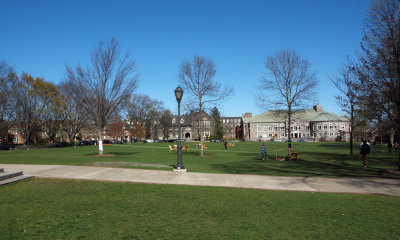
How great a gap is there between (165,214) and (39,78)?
1966 inches

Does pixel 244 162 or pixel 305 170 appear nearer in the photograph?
pixel 305 170

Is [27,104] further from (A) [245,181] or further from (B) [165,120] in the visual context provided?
(B) [165,120]

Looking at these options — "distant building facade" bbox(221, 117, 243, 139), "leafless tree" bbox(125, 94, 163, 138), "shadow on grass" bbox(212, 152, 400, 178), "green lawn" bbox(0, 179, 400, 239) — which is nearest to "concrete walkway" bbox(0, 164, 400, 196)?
"green lawn" bbox(0, 179, 400, 239)

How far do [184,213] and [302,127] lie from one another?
114132 mm

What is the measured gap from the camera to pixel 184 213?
252 inches

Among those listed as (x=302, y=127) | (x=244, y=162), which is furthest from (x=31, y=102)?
(x=302, y=127)

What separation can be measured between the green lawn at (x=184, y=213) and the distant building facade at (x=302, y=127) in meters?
99.5

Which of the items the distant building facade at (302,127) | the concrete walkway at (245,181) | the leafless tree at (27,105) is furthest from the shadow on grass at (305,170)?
the distant building facade at (302,127)

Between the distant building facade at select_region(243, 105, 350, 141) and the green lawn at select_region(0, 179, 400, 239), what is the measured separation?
99.5 m

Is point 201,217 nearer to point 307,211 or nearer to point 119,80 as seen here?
point 307,211

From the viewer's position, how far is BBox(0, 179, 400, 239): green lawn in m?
5.12

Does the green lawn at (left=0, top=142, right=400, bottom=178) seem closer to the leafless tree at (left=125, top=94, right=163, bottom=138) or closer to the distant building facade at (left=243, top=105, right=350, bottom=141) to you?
the leafless tree at (left=125, top=94, right=163, bottom=138)

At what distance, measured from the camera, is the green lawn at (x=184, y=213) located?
5117 millimetres

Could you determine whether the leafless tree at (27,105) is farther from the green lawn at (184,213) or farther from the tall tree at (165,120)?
the tall tree at (165,120)
